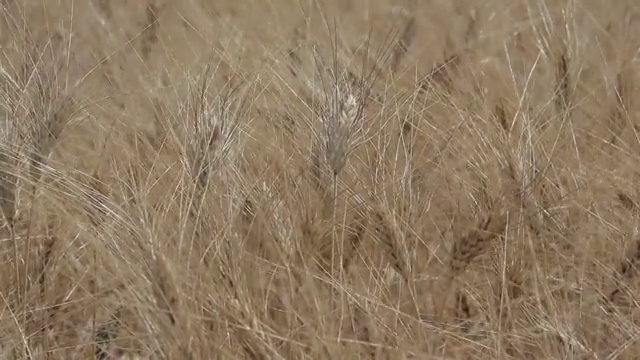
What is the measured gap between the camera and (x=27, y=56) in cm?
121

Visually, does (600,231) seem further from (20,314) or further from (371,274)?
(20,314)

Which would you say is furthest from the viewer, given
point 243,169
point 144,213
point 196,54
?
point 196,54

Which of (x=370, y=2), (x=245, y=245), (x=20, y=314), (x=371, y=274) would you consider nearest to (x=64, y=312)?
(x=20, y=314)

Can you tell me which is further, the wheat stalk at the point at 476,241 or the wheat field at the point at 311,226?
the wheat stalk at the point at 476,241

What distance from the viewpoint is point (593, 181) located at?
1.18m

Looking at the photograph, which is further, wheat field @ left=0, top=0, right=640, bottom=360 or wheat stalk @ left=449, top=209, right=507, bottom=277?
wheat stalk @ left=449, top=209, right=507, bottom=277

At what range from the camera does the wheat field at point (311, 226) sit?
34.7 inches

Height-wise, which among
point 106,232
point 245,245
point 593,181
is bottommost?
point 593,181

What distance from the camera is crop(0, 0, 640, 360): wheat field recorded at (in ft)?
2.89

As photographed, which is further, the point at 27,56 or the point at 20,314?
the point at 27,56

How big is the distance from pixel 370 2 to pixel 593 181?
813 mm

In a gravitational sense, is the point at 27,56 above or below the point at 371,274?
above

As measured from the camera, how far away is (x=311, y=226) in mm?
991

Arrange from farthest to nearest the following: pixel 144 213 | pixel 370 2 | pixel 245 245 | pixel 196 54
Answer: pixel 370 2
pixel 196 54
pixel 245 245
pixel 144 213
